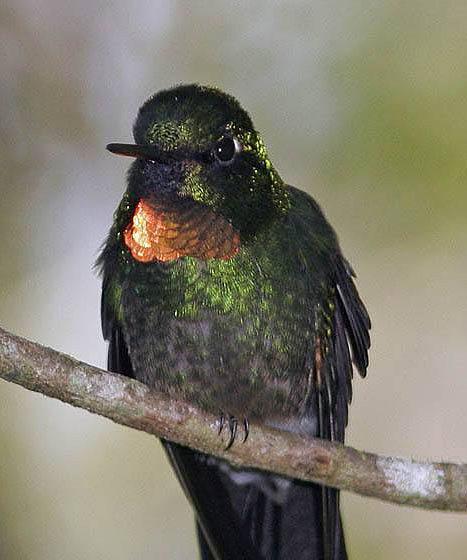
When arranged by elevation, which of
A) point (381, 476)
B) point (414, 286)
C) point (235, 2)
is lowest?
point (381, 476)

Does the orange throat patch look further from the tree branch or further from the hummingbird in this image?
the tree branch

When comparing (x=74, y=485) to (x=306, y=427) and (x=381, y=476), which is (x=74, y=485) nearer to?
(x=306, y=427)

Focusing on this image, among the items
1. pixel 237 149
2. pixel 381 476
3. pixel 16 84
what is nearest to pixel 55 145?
pixel 16 84

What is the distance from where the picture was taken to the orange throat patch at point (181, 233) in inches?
120

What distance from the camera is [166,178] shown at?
9.82 ft

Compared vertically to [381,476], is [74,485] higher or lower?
higher

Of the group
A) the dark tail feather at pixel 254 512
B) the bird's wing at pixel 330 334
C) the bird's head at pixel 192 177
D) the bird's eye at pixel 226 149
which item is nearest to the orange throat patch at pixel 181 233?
the bird's head at pixel 192 177

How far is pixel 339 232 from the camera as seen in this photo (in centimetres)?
460

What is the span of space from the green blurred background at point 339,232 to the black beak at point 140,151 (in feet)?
5.61

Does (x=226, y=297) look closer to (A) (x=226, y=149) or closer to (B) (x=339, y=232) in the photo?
(A) (x=226, y=149)

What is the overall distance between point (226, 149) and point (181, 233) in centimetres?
28

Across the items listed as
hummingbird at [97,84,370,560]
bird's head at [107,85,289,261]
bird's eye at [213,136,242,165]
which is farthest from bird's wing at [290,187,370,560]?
bird's eye at [213,136,242,165]

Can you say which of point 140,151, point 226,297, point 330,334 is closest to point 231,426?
point 226,297

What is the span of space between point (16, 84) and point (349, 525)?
256 centimetres
